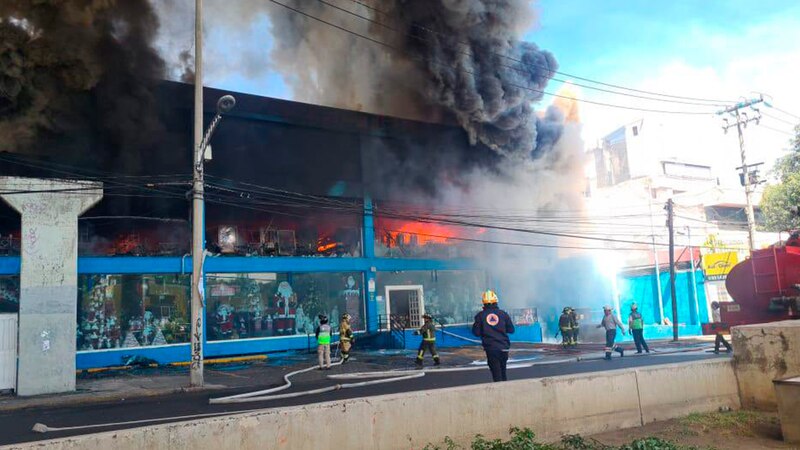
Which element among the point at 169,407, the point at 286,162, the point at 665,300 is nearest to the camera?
the point at 169,407

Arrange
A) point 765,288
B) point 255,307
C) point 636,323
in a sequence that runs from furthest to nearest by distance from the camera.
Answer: point 255,307 < point 636,323 < point 765,288

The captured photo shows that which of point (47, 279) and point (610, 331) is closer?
point (47, 279)

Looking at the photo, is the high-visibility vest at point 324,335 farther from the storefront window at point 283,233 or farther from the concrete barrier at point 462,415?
the concrete barrier at point 462,415

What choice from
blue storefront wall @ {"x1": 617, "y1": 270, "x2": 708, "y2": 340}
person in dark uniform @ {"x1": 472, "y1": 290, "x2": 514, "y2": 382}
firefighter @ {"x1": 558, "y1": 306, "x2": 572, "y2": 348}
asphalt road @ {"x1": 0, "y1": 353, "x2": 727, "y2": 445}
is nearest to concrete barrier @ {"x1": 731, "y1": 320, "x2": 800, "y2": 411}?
person in dark uniform @ {"x1": 472, "y1": 290, "x2": 514, "y2": 382}

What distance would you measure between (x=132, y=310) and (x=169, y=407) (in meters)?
8.59

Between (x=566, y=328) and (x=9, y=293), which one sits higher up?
(x=9, y=293)

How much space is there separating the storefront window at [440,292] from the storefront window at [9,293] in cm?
1138

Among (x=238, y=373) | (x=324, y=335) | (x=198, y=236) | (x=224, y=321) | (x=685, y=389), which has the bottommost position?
(x=238, y=373)

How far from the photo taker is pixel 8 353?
12.0 metres

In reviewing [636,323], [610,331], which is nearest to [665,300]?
[636,323]

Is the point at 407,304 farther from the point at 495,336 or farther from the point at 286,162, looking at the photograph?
the point at 495,336

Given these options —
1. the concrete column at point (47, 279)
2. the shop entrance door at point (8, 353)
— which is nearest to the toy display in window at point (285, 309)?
the concrete column at point (47, 279)

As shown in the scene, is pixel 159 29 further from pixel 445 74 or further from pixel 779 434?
pixel 779 434

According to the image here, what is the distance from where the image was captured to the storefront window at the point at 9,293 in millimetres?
14798
